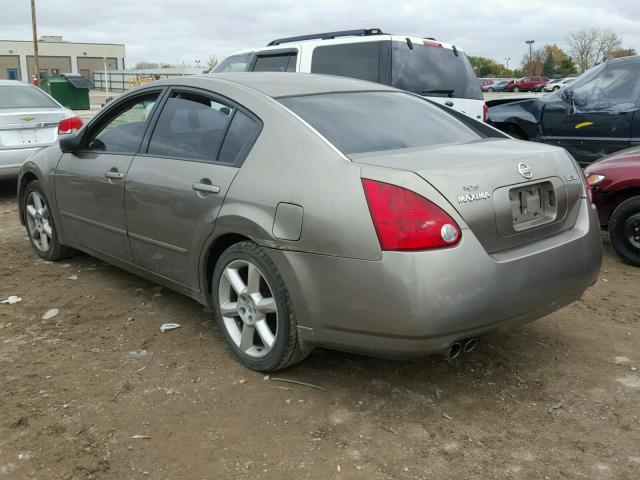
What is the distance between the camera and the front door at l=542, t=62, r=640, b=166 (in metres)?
7.22

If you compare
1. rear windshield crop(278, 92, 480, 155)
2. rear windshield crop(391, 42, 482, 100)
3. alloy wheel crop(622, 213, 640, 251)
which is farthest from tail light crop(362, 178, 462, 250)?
rear windshield crop(391, 42, 482, 100)

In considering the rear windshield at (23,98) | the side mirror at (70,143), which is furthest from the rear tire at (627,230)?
the rear windshield at (23,98)

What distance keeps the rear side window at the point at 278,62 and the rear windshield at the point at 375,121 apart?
159 inches

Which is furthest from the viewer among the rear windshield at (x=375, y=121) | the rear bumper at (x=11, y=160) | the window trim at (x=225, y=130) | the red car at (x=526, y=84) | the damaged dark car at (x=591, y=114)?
the red car at (x=526, y=84)

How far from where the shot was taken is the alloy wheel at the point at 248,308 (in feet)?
10.8

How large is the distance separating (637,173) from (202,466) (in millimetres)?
4433

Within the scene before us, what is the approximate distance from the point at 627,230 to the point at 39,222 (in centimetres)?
500

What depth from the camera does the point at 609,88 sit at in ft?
24.8

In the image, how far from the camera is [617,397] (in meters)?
3.19

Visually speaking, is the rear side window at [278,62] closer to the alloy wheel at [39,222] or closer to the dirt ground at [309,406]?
the alloy wheel at [39,222]

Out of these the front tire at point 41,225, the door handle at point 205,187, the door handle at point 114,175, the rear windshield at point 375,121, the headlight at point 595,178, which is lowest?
the front tire at point 41,225

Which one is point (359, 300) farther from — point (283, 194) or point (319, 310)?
point (283, 194)

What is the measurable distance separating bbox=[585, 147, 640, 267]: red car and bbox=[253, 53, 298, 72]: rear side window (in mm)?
3751

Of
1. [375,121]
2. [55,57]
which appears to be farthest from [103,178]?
[55,57]
